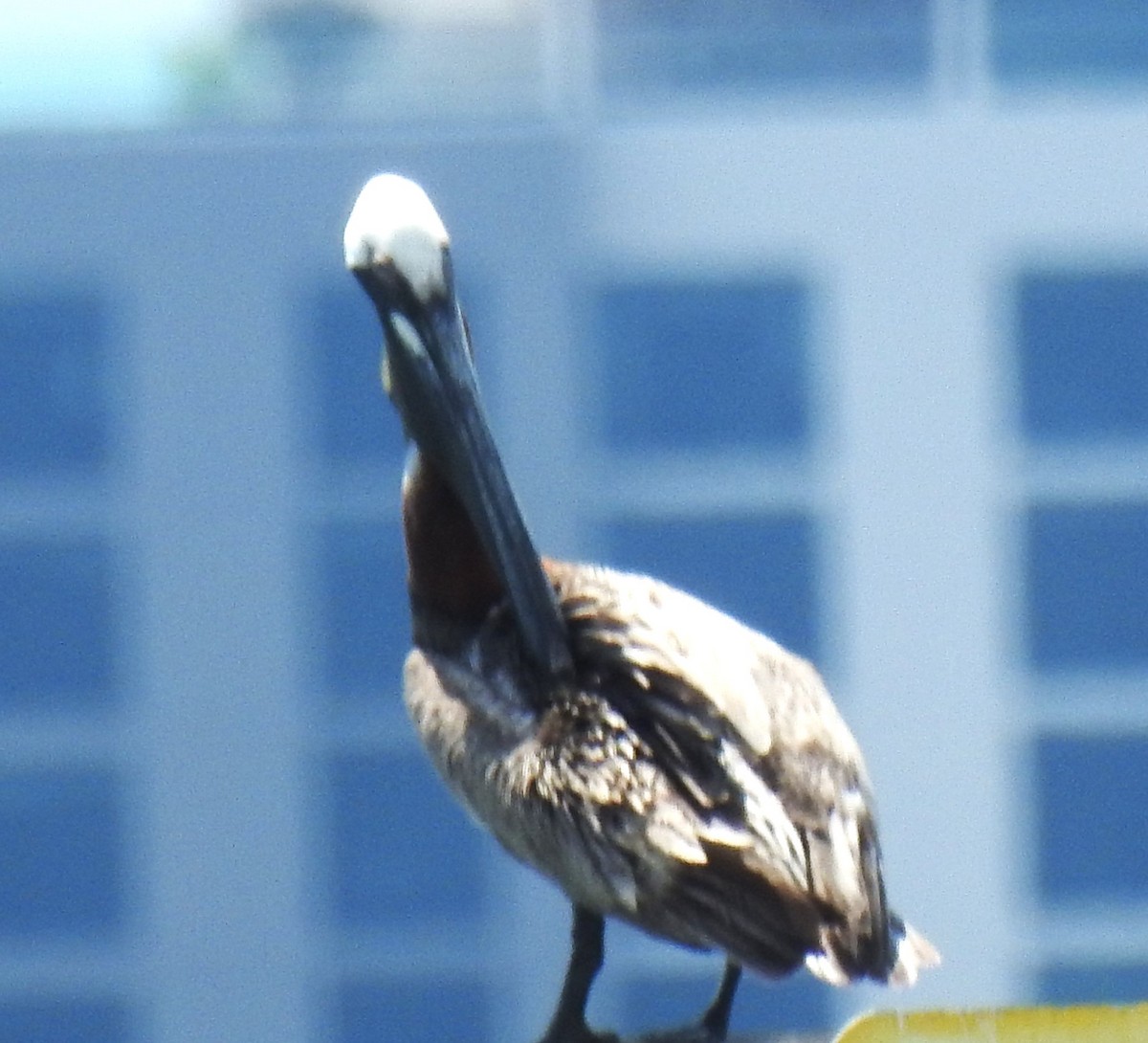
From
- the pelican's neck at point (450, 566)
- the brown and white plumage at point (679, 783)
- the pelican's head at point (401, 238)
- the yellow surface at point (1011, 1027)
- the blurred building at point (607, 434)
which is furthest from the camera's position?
the blurred building at point (607, 434)

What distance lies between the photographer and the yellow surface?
1.04 metres

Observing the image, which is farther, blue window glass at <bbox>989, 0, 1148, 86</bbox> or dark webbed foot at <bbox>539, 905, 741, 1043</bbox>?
blue window glass at <bbox>989, 0, 1148, 86</bbox>

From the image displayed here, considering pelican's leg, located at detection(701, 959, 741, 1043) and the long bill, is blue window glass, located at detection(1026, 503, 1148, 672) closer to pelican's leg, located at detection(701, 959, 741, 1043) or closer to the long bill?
pelican's leg, located at detection(701, 959, 741, 1043)

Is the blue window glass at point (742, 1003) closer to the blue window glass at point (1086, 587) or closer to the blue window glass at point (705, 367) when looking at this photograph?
the blue window glass at point (1086, 587)

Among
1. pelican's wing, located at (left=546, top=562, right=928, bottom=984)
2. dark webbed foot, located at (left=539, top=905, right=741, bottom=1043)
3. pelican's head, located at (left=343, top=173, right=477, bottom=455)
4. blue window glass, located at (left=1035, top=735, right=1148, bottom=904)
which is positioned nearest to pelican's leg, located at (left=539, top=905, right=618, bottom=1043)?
dark webbed foot, located at (left=539, top=905, right=741, bottom=1043)

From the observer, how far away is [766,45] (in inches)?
150

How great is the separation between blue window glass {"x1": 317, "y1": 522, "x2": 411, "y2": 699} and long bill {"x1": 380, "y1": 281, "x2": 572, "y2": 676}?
8.05 feet

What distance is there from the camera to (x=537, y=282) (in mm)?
3785

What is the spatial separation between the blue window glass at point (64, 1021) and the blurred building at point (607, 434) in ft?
0.50

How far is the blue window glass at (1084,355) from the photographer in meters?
3.83

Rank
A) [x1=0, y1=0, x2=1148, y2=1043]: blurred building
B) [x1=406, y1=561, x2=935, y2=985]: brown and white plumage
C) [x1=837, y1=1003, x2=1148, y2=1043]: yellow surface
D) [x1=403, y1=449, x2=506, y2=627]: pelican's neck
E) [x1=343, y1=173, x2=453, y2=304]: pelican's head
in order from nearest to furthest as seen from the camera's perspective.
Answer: [x1=837, y1=1003, x2=1148, y2=1043]: yellow surface < [x1=406, y1=561, x2=935, y2=985]: brown and white plumage < [x1=343, y1=173, x2=453, y2=304]: pelican's head < [x1=403, y1=449, x2=506, y2=627]: pelican's neck < [x1=0, y1=0, x2=1148, y2=1043]: blurred building

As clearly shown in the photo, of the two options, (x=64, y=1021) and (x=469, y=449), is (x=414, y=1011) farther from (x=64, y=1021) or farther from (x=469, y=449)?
(x=469, y=449)

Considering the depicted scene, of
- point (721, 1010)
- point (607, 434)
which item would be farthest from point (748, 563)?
point (721, 1010)

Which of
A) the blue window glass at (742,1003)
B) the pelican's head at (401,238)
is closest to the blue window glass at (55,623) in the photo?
the blue window glass at (742,1003)
